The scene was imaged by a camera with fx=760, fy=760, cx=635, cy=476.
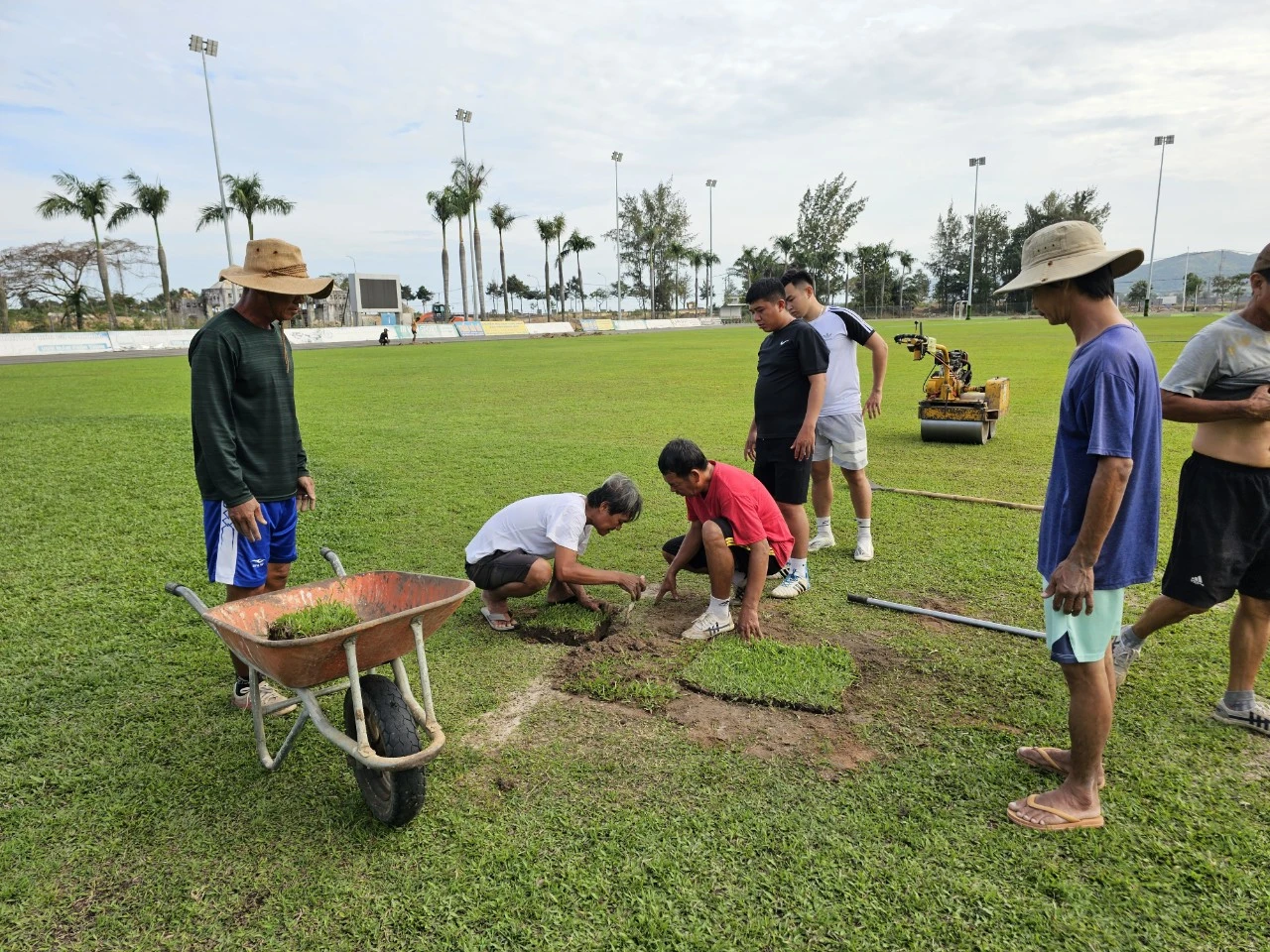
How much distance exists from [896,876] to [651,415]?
34.8ft

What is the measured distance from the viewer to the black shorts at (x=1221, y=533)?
302 cm

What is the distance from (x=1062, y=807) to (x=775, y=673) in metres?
1.38

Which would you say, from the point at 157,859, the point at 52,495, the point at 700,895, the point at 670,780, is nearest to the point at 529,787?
the point at 670,780

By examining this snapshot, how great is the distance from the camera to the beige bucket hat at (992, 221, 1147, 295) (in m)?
2.36

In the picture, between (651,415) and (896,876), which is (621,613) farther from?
(651,415)

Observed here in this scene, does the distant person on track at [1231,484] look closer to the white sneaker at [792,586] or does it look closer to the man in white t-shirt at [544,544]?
the white sneaker at [792,586]

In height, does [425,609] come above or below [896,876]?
above

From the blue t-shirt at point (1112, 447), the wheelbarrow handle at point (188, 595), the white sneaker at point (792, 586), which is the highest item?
the blue t-shirt at point (1112, 447)

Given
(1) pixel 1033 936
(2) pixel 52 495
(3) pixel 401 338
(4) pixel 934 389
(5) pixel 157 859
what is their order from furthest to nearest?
1. (3) pixel 401 338
2. (4) pixel 934 389
3. (2) pixel 52 495
4. (5) pixel 157 859
5. (1) pixel 1033 936

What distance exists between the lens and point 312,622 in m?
2.74

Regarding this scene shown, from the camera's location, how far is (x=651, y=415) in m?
12.8

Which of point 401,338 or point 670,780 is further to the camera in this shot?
point 401,338

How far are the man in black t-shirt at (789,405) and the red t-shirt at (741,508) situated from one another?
0.42m

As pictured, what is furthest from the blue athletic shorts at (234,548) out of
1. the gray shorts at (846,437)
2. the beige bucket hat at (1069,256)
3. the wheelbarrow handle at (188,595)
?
the gray shorts at (846,437)
